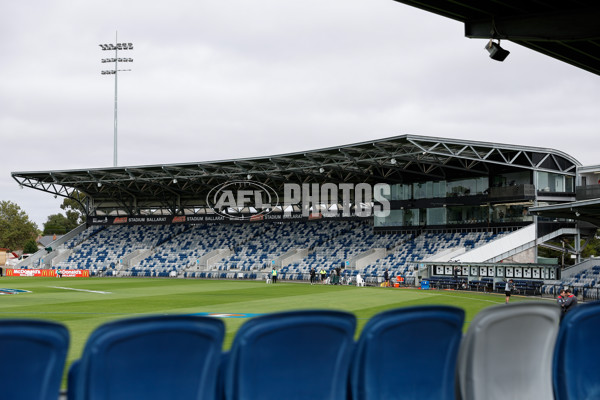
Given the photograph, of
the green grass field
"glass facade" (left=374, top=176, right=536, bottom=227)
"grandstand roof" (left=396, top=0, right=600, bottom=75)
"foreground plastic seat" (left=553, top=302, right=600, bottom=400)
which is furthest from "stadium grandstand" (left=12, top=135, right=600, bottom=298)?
"foreground plastic seat" (left=553, top=302, right=600, bottom=400)

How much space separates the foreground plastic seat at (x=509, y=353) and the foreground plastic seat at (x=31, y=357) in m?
2.41

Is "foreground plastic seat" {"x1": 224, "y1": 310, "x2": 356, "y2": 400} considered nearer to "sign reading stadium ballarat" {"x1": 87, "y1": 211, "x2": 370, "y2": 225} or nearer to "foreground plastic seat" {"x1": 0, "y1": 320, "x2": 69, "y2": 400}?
"foreground plastic seat" {"x1": 0, "y1": 320, "x2": 69, "y2": 400}

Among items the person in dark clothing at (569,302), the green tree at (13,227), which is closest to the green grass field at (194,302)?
the person in dark clothing at (569,302)

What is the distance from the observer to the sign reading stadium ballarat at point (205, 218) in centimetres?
5909

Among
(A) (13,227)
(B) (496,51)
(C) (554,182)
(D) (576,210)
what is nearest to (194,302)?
(D) (576,210)

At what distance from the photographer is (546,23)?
30.5 feet

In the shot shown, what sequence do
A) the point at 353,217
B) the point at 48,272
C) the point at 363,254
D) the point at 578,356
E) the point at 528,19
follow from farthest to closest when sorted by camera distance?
the point at 353,217 < the point at 48,272 < the point at 363,254 < the point at 528,19 < the point at 578,356

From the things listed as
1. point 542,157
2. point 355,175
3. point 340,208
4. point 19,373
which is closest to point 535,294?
point 542,157

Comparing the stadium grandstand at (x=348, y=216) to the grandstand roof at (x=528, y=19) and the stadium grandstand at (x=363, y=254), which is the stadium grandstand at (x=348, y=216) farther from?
the grandstand roof at (x=528, y=19)

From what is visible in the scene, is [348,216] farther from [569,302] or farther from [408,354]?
[408,354]

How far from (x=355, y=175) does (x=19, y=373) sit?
5128 centimetres

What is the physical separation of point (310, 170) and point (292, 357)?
155 ft

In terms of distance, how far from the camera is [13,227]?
319 feet

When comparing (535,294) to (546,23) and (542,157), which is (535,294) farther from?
(546,23)
